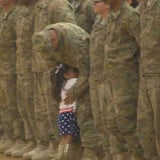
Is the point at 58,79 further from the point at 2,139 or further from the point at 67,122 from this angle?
the point at 2,139

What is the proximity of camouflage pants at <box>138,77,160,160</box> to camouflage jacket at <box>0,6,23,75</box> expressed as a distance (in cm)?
242

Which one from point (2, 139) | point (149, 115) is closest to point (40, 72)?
point (2, 139)

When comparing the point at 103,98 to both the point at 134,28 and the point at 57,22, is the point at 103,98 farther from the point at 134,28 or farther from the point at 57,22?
the point at 57,22

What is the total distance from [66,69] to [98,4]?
2.46 feet

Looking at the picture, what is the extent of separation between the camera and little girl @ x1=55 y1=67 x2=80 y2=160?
20.5 ft

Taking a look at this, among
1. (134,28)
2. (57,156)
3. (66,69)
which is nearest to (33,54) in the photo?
(66,69)

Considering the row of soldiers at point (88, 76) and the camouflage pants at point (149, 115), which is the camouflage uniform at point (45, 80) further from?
the camouflage pants at point (149, 115)

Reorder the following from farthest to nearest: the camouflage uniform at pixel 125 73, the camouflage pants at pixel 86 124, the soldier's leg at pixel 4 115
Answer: the soldier's leg at pixel 4 115
the camouflage pants at pixel 86 124
the camouflage uniform at pixel 125 73

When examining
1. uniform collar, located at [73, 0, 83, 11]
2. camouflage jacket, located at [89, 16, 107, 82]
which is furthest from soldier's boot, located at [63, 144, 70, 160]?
uniform collar, located at [73, 0, 83, 11]

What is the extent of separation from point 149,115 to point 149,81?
252mm

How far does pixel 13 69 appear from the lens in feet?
24.6

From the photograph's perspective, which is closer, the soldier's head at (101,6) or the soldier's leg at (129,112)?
the soldier's leg at (129,112)

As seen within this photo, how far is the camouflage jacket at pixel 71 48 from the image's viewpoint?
243 inches

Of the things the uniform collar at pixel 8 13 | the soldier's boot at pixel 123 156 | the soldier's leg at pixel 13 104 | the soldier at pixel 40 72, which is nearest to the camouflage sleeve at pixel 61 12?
the soldier at pixel 40 72
